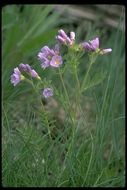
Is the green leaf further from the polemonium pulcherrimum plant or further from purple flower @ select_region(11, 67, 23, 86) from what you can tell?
purple flower @ select_region(11, 67, 23, 86)

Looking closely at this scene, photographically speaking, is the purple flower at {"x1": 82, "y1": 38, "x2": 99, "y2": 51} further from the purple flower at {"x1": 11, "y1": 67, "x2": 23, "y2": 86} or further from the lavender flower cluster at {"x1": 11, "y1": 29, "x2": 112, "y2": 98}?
the purple flower at {"x1": 11, "y1": 67, "x2": 23, "y2": 86}

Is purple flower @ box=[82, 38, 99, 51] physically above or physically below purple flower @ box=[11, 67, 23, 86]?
below

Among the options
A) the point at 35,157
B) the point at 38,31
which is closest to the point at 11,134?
the point at 35,157

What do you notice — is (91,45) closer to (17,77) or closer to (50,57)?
(50,57)

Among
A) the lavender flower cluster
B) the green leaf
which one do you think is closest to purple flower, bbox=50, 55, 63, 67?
the lavender flower cluster

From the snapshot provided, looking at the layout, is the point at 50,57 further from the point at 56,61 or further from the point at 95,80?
the point at 95,80

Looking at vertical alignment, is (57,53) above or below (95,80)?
above

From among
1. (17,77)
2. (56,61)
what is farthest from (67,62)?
(17,77)

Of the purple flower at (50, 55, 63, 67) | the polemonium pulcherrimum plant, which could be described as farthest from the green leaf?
the purple flower at (50, 55, 63, 67)

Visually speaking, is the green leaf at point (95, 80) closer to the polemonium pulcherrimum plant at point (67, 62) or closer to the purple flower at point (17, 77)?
the polemonium pulcherrimum plant at point (67, 62)

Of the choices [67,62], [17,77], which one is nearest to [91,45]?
[67,62]

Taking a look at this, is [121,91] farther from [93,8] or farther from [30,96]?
[93,8]
